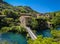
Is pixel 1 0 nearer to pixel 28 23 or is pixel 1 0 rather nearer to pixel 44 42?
pixel 28 23

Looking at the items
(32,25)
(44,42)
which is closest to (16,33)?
(32,25)

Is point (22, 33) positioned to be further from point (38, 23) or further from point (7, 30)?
point (38, 23)

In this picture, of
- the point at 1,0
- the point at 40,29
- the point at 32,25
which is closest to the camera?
the point at 32,25

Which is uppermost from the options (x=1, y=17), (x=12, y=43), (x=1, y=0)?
(x=1, y=0)

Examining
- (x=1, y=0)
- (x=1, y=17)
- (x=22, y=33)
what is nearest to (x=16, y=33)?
(x=22, y=33)

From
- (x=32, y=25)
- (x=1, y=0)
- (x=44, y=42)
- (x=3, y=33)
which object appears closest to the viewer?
(x=44, y=42)

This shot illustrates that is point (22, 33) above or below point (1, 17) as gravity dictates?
below

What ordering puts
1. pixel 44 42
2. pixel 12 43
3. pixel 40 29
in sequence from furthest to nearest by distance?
pixel 40 29, pixel 12 43, pixel 44 42

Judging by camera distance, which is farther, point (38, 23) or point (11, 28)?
point (38, 23)

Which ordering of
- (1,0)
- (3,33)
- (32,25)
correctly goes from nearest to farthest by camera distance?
(3,33)
(32,25)
(1,0)
